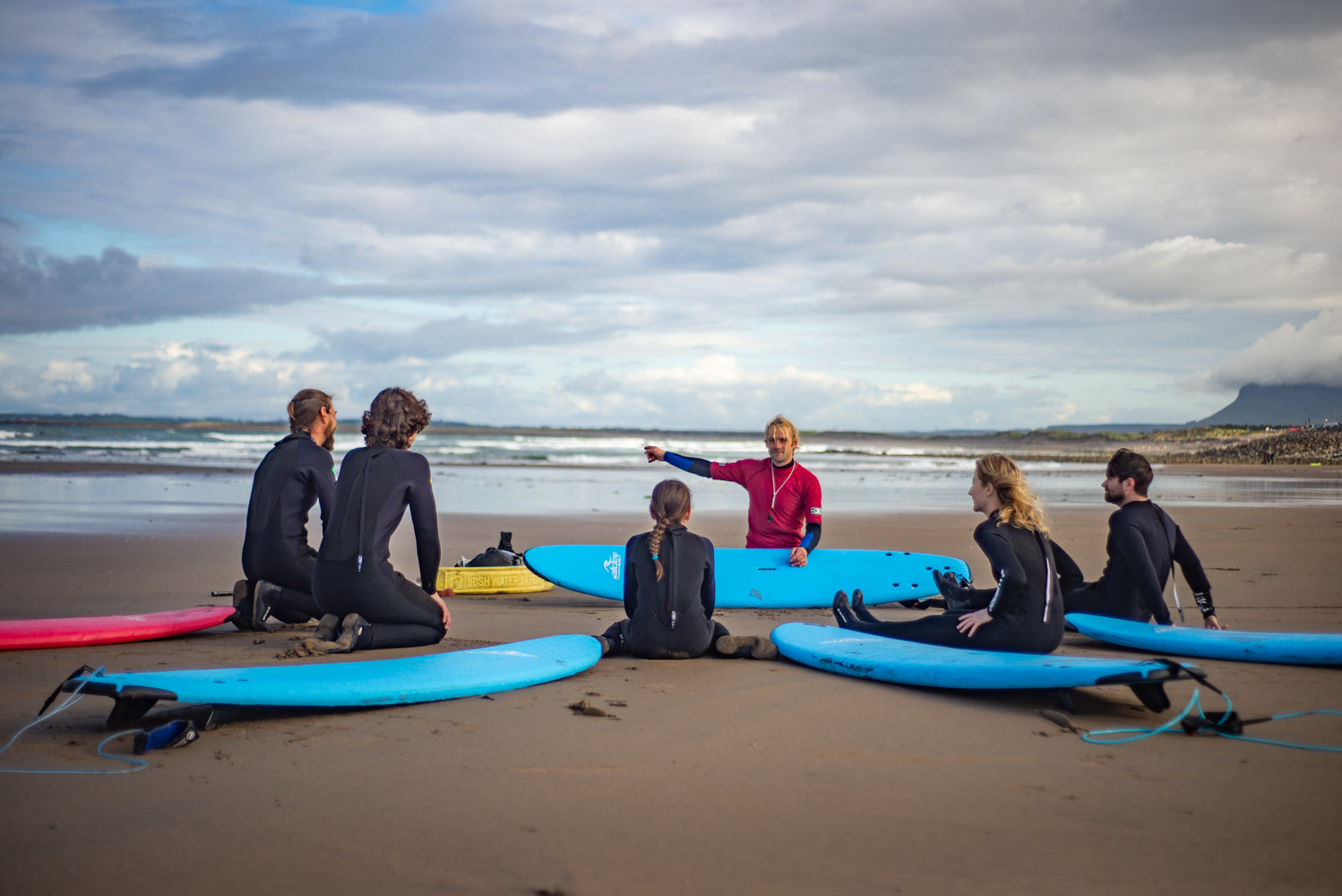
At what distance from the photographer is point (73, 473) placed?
63.3 ft

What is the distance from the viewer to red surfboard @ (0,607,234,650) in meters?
4.73

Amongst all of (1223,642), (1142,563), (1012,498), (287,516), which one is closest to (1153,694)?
(1012,498)

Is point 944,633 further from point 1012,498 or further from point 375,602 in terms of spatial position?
point 375,602

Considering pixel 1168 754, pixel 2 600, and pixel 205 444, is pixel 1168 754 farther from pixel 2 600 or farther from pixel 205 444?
pixel 205 444

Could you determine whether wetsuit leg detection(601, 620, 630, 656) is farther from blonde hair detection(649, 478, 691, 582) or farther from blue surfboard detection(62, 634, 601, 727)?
blonde hair detection(649, 478, 691, 582)

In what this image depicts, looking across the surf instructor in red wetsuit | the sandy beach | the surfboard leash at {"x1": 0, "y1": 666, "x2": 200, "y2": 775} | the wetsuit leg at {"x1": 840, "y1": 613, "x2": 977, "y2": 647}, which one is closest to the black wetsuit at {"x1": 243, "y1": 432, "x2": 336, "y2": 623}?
the sandy beach

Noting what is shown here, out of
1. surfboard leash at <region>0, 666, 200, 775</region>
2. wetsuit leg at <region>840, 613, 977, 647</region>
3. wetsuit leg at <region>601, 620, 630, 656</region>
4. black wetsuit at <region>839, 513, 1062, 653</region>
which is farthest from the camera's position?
wetsuit leg at <region>601, 620, 630, 656</region>

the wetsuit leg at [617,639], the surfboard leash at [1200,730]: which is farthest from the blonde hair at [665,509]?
the surfboard leash at [1200,730]

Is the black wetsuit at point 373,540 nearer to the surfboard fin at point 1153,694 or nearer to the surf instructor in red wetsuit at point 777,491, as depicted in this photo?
the surf instructor in red wetsuit at point 777,491

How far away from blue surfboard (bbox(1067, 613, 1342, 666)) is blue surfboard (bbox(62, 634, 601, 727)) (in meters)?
2.94

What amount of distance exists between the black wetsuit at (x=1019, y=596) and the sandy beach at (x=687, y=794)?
1.31 feet

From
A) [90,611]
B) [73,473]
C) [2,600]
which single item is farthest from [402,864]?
[73,473]

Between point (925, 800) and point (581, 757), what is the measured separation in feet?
3.71

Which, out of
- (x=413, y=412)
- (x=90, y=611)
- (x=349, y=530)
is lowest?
(x=90, y=611)
